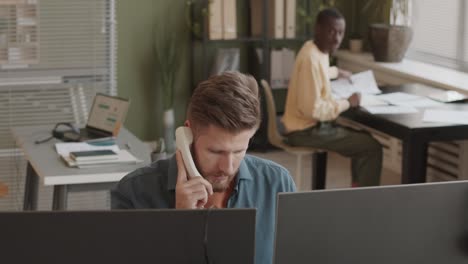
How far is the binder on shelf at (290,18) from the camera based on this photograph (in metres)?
6.47

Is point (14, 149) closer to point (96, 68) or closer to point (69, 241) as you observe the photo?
point (96, 68)

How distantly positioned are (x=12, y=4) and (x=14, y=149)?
84 centimetres

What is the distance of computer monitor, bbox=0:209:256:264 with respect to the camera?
1.54m

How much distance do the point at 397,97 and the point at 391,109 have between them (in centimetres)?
36

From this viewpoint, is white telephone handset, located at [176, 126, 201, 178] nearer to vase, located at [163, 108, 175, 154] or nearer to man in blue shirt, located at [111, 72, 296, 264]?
man in blue shirt, located at [111, 72, 296, 264]

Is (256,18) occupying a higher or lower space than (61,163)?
higher

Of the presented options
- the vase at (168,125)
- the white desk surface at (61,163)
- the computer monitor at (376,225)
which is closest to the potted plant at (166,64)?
the vase at (168,125)

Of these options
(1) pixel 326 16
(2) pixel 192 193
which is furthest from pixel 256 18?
(2) pixel 192 193

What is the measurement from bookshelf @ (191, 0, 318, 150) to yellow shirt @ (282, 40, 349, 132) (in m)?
1.41

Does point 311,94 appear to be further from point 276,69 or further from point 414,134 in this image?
point 276,69

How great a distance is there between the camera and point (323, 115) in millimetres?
4961

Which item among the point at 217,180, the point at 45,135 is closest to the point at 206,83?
the point at 217,180

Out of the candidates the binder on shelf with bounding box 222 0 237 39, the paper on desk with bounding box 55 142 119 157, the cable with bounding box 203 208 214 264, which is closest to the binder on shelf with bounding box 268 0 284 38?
the binder on shelf with bounding box 222 0 237 39

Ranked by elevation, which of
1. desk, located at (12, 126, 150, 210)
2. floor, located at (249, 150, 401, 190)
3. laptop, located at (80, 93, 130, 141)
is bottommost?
floor, located at (249, 150, 401, 190)
